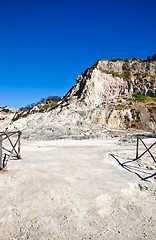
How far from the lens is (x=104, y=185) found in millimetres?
6527

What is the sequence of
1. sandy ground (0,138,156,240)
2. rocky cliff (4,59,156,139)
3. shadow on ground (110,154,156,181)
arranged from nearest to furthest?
sandy ground (0,138,156,240) → shadow on ground (110,154,156,181) → rocky cliff (4,59,156,139)

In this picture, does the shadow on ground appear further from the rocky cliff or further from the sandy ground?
the rocky cliff

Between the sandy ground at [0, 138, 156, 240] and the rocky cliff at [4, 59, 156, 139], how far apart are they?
18790 mm

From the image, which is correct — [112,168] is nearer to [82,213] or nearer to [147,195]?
[147,195]

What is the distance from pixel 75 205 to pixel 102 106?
38.1 metres

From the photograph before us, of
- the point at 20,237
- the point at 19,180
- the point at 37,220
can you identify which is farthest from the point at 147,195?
the point at 19,180

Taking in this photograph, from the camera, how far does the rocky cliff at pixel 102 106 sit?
3256 centimetres

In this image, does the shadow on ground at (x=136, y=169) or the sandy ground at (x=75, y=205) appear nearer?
the sandy ground at (x=75, y=205)

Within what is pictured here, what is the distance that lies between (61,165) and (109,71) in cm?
5039

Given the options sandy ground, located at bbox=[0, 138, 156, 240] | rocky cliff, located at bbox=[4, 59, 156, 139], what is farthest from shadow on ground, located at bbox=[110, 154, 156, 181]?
rocky cliff, located at bbox=[4, 59, 156, 139]

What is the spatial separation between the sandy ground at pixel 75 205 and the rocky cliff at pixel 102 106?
18790 millimetres

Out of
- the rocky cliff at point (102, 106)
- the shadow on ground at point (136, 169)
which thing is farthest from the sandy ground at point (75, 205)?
the rocky cliff at point (102, 106)

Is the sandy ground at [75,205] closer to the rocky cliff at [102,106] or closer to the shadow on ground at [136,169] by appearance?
the shadow on ground at [136,169]

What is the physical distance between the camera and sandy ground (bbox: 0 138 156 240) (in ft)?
13.0
